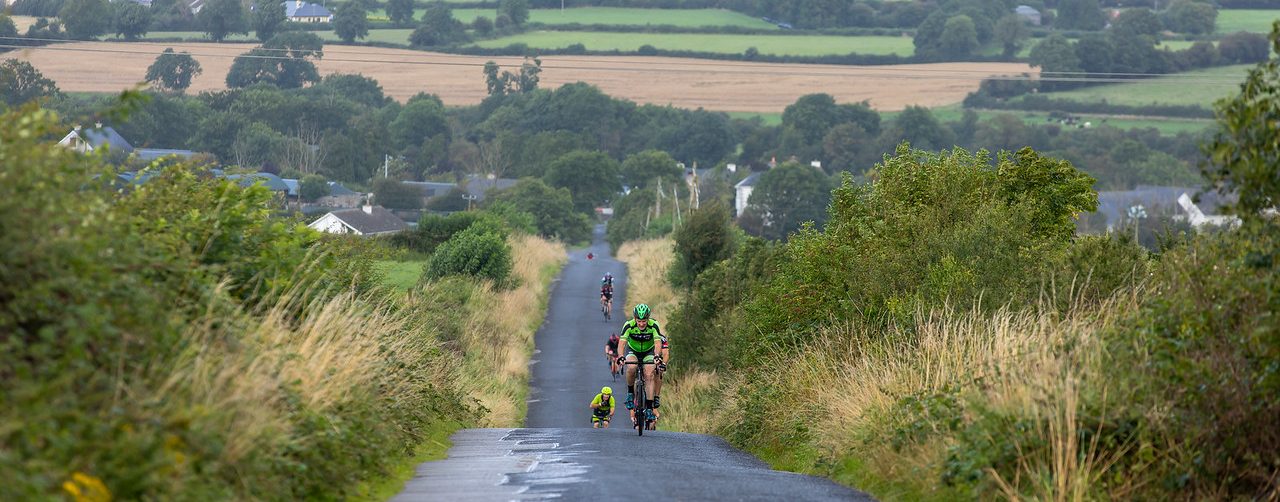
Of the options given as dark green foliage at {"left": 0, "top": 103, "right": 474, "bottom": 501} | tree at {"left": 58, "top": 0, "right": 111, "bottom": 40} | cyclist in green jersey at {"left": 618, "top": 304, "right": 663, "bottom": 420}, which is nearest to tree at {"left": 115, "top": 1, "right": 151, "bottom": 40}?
tree at {"left": 58, "top": 0, "right": 111, "bottom": 40}

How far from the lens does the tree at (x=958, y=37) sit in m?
182

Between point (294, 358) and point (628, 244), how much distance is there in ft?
347

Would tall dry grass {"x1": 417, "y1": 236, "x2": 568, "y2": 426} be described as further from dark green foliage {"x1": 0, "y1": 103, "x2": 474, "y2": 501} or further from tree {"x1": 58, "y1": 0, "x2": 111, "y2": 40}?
tree {"x1": 58, "y1": 0, "x2": 111, "y2": 40}

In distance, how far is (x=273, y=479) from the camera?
9.82m

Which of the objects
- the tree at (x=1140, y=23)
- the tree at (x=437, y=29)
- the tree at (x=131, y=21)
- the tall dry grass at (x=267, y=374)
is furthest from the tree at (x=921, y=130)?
the tall dry grass at (x=267, y=374)

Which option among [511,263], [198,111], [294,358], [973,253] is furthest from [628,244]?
[294,358]

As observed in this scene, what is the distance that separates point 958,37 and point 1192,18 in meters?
25.9

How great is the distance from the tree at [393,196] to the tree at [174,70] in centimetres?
3031

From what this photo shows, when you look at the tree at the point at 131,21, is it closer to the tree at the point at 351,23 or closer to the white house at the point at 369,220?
the tree at the point at 351,23

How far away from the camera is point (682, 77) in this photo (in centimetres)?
17662

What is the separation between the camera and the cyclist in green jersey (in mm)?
20422

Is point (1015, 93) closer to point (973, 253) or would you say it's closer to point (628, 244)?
point (628, 244)

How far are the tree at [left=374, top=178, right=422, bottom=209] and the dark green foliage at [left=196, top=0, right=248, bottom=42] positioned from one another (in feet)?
165

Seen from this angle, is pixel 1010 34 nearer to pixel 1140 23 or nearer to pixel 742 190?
pixel 1140 23
